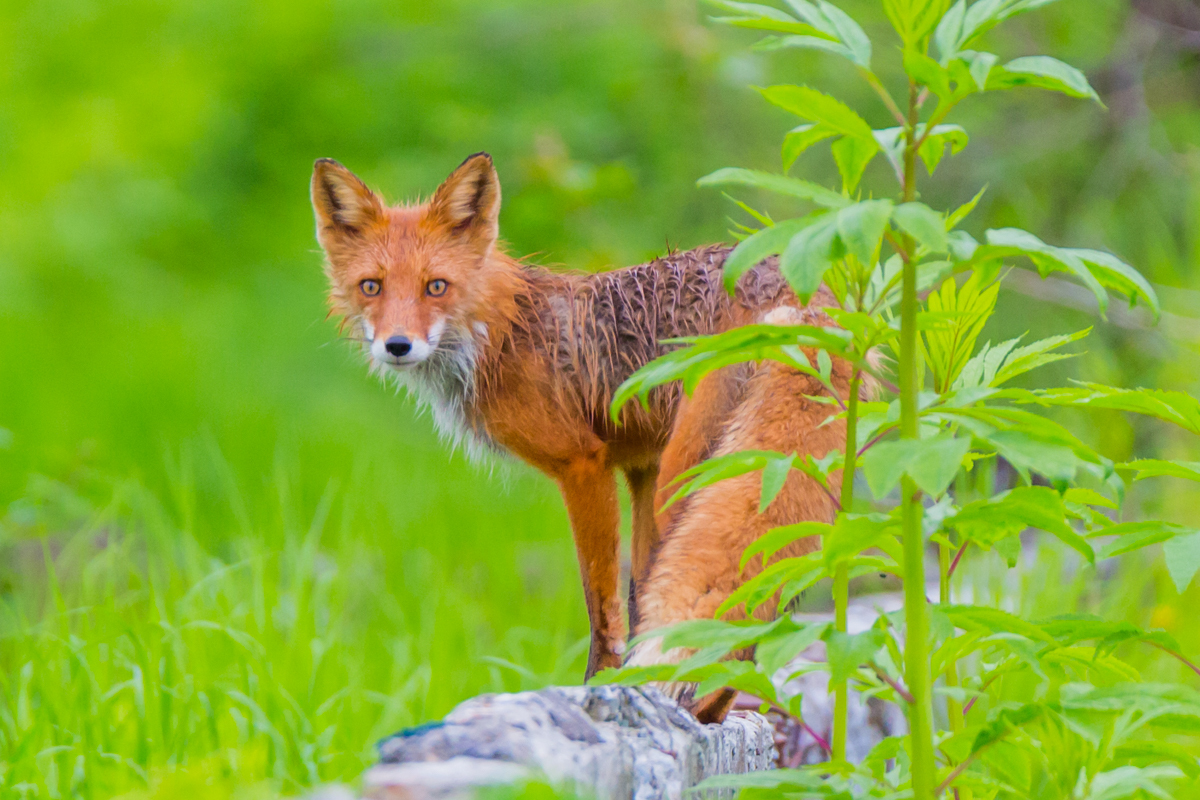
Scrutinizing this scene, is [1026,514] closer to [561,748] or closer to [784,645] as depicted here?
[784,645]

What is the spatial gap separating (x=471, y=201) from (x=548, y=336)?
0.48 m

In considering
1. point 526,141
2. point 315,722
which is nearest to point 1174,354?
point 526,141

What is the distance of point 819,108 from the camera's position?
151cm

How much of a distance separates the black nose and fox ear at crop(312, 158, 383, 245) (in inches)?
19.0

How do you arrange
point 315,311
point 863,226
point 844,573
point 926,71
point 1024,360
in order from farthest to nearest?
point 315,311 < point 1024,360 < point 844,573 < point 926,71 < point 863,226

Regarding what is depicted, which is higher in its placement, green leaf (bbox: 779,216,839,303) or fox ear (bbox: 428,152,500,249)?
fox ear (bbox: 428,152,500,249)

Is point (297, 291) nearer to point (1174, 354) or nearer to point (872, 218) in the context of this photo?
point (1174, 354)

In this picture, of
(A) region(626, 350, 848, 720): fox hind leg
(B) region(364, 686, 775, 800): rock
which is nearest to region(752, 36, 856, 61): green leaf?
(A) region(626, 350, 848, 720): fox hind leg

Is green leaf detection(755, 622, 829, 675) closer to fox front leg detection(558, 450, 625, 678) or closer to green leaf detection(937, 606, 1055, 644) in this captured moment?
green leaf detection(937, 606, 1055, 644)

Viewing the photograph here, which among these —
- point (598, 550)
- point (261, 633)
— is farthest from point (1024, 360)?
point (261, 633)

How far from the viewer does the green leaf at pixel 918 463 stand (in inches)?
49.8

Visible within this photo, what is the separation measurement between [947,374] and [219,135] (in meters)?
7.76

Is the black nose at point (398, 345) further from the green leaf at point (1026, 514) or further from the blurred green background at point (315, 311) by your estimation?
the green leaf at point (1026, 514)

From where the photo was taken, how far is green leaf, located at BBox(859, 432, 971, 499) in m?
1.26
